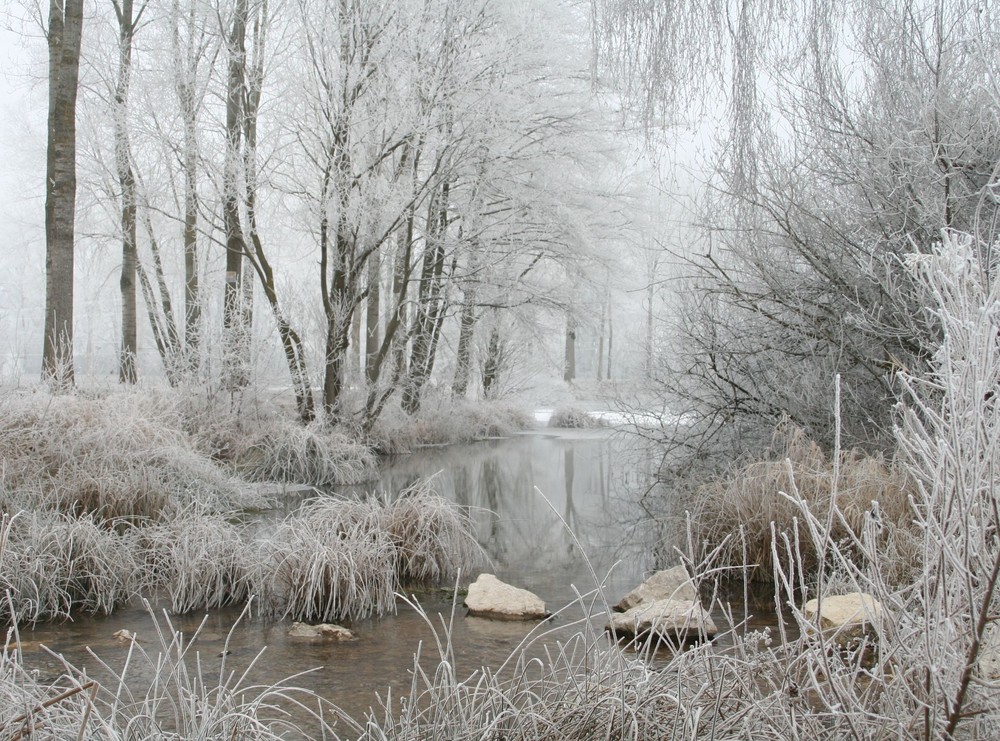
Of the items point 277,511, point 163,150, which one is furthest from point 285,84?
point 277,511

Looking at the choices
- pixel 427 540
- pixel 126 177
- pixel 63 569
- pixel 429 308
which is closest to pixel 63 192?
pixel 126 177

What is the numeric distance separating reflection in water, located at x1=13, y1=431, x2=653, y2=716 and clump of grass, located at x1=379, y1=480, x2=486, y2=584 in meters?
0.21

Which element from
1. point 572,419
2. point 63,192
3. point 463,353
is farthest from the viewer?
point 572,419

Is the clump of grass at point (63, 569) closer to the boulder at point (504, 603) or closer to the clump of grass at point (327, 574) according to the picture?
the clump of grass at point (327, 574)

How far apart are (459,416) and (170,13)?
803cm

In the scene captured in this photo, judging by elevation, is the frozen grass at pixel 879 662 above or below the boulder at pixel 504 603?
above

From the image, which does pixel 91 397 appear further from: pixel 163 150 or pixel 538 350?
pixel 538 350

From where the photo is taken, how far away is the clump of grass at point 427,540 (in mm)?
6016

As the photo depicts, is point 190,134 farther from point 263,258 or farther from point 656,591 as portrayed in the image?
point 656,591

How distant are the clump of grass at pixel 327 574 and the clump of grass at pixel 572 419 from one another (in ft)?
45.1

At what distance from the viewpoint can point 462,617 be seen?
16.6 feet

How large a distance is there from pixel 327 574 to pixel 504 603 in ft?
3.60

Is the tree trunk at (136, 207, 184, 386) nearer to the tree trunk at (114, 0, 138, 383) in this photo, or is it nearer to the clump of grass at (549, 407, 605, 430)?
the tree trunk at (114, 0, 138, 383)

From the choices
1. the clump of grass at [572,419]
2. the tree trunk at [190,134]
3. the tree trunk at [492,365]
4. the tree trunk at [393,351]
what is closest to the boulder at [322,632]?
the tree trunk at [190,134]
